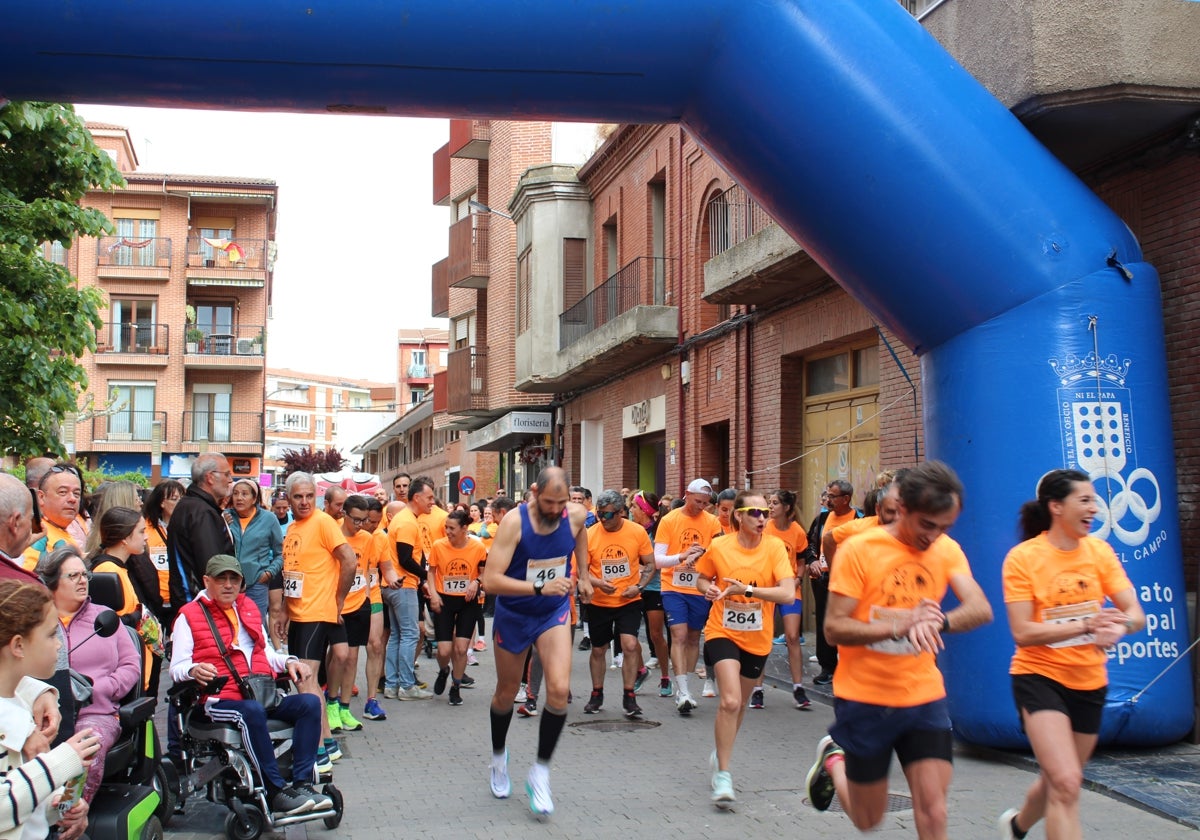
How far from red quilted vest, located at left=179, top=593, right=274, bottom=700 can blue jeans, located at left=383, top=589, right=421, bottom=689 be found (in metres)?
4.37

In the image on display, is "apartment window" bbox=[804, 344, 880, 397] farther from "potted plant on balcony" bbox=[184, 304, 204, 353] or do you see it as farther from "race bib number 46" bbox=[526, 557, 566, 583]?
"potted plant on balcony" bbox=[184, 304, 204, 353]

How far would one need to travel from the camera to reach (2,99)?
841 centimetres

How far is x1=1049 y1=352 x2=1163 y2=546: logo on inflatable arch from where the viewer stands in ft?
26.3

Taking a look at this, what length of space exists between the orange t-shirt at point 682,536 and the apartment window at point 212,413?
144ft

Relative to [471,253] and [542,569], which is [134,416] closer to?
[471,253]

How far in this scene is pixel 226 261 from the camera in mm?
50969

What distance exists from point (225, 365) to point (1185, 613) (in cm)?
4716

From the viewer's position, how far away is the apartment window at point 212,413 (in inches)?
2056

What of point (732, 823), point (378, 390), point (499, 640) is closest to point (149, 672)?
point (499, 640)

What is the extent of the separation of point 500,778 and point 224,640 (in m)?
1.92

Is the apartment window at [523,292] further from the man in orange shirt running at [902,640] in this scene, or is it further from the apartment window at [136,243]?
the apartment window at [136,243]

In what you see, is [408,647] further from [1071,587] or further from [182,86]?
[1071,587]

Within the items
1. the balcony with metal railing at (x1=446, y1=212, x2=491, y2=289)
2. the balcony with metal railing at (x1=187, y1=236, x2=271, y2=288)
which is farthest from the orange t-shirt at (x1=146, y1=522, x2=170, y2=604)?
the balcony with metal railing at (x1=187, y1=236, x2=271, y2=288)

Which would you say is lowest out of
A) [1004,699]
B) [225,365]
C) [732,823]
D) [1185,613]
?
[732,823]
